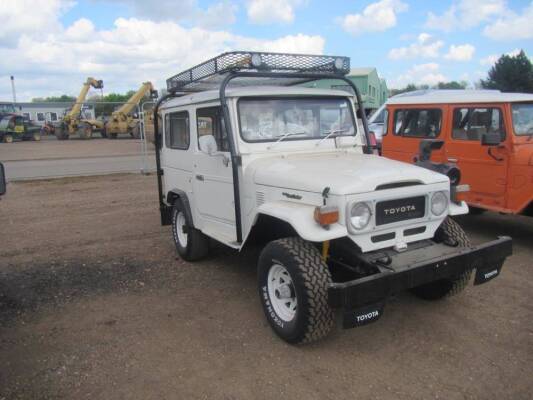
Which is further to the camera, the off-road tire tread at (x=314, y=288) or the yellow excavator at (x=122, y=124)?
the yellow excavator at (x=122, y=124)

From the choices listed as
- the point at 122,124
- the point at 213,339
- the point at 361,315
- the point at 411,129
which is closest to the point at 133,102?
the point at 122,124

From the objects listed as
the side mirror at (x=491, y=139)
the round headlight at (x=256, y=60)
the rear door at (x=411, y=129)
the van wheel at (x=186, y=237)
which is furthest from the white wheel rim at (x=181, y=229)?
the side mirror at (x=491, y=139)

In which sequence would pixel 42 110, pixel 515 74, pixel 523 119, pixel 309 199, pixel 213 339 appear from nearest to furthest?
pixel 309 199 < pixel 213 339 < pixel 523 119 < pixel 515 74 < pixel 42 110

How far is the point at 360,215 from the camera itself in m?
3.52

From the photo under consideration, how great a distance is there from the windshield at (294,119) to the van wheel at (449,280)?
1.48m

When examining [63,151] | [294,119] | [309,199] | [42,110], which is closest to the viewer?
[309,199]

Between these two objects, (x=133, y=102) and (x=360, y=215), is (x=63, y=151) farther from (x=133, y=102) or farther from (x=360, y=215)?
(x=360, y=215)

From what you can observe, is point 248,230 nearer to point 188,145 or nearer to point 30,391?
point 188,145

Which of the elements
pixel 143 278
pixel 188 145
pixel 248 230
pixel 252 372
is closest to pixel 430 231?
pixel 248 230

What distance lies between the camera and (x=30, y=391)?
10.5 feet

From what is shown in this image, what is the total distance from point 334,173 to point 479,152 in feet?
11.2

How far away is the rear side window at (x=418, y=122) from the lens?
693 cm

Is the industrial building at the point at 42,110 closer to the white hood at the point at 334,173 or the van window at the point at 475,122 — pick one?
the van window at the point at 475,122

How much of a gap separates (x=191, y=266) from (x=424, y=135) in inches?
161
